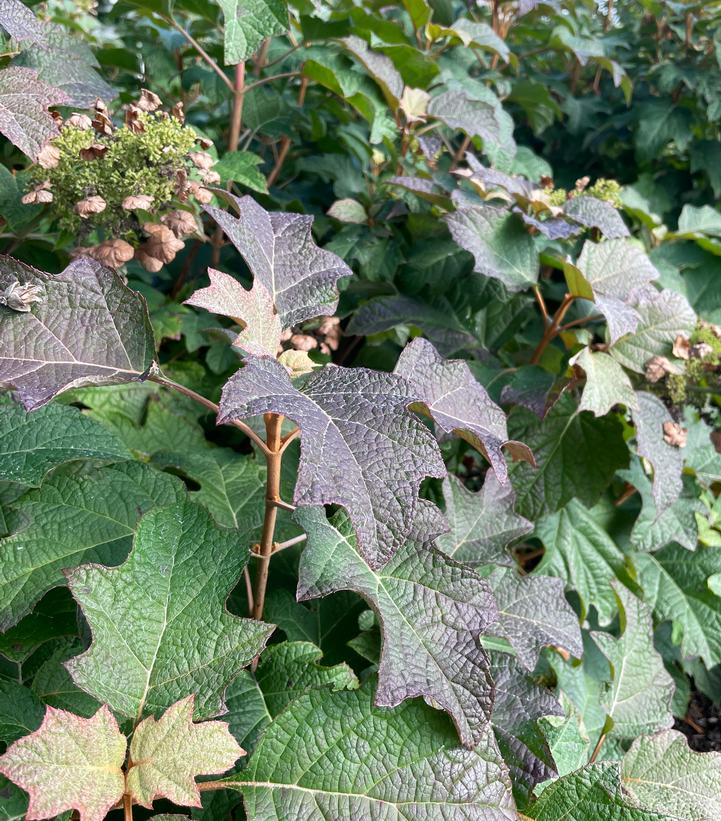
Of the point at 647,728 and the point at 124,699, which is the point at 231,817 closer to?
the point at 124,699

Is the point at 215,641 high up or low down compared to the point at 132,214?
down

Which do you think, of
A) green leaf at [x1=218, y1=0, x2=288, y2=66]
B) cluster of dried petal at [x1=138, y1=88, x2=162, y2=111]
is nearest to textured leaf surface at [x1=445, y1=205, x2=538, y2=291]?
green leaf at [x1=218, y1=0, x2=288, y2=66]

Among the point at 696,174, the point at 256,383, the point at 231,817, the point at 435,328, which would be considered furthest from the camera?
the point at 696,174

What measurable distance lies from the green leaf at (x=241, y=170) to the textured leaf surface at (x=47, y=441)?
20.3 inches

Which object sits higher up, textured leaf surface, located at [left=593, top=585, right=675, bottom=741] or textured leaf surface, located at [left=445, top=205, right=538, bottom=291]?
textured leaf surface, located at [left=445, top=205, right=538, bottom=291]

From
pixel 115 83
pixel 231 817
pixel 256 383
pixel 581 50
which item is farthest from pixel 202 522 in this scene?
pixel 581 50

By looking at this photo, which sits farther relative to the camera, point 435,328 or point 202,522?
point 435,328

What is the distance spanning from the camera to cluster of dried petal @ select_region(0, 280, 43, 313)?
806 mm

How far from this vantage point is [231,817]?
915 millimetres

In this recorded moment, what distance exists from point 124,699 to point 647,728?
842 millimetres

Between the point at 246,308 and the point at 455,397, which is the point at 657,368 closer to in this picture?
the point at 455,397

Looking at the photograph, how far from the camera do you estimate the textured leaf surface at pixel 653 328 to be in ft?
4.41

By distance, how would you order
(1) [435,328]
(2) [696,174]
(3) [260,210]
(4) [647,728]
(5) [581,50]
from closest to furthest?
(3) [260,210]
(4) [647,728]
(1) [435,328]
(5) [581,50]
(2) [696,174]

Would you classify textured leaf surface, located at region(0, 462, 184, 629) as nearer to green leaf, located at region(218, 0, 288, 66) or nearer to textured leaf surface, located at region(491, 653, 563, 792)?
textured leaf surface, located at region(491, 653, 563, 792)
